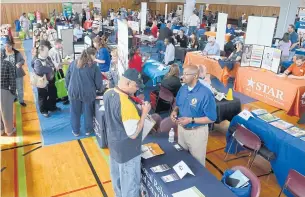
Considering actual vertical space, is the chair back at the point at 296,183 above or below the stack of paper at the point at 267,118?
below

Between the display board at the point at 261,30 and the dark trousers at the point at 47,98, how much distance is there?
6362 millimetres

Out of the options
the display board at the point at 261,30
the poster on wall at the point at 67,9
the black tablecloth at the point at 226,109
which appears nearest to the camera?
the black tablecloth at the point at 226,109

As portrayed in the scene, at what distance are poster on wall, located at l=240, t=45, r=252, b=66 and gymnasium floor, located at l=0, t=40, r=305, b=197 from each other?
10.3ft

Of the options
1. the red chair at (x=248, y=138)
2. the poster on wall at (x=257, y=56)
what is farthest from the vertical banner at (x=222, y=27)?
the red chair at (x=248, y=138)

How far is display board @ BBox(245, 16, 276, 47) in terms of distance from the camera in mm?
8219

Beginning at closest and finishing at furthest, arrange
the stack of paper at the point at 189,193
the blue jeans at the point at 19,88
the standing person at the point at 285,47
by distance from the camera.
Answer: the stack of paper at the point at 189,193, the blue jeans at the point at 19,88, the standing person at the point at 285,47

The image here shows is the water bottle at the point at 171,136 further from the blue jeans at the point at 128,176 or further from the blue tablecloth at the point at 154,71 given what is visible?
the blue tablecloth at the point at 154,71

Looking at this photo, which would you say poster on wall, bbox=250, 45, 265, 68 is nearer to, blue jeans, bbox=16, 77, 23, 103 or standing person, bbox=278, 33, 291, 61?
standing person, bbox=278, 33, 291, 61

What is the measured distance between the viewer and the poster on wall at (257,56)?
7837 mm

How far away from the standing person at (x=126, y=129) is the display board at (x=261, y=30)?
678 centimetres

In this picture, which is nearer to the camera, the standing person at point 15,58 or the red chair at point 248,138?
the red chair at point 248,138

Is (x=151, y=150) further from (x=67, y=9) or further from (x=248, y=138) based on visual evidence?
(x=67, y=9)

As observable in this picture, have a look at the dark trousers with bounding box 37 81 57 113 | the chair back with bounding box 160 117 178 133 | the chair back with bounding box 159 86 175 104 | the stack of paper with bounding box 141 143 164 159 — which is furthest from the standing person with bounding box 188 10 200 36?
the stack of paper with bounding box 141 143 164 159

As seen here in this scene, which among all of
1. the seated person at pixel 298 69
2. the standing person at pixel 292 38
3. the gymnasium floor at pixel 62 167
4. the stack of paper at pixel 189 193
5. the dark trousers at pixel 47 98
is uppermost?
the standing person at pixel 292 38
